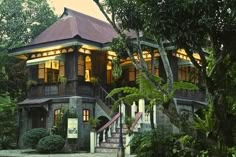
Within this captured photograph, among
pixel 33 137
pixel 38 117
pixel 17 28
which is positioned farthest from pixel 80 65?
pixel 17 28

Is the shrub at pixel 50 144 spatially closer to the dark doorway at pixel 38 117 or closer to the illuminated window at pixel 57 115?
the illuminated window at pixel 57 115

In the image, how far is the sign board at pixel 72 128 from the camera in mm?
24031

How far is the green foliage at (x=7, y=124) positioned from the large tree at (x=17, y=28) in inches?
136

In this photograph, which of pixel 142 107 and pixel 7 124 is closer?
pixel 142 107

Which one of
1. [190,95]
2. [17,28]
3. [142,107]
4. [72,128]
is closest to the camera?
[142,107]

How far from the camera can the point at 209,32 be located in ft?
36.4

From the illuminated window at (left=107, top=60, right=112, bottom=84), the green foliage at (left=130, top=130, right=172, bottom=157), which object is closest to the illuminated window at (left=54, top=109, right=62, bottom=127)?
the illuminated window at (left=107, top=60, right=112, bottom=84)

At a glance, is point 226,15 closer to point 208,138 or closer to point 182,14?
point 182,14

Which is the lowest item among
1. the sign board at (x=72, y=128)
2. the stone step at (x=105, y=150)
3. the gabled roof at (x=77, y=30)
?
the stone step at (x=105, y=150)

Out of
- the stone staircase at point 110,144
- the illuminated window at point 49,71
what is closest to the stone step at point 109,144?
the stone staircase at point 110,144

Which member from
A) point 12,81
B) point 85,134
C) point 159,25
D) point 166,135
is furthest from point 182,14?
point 12,81

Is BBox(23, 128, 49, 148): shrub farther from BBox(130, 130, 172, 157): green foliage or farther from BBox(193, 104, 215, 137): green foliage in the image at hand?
BBox(193, 104, 215, 137): green foliage

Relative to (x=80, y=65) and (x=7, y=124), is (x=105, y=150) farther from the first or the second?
(x=7, y=124)

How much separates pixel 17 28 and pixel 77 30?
9.76m
